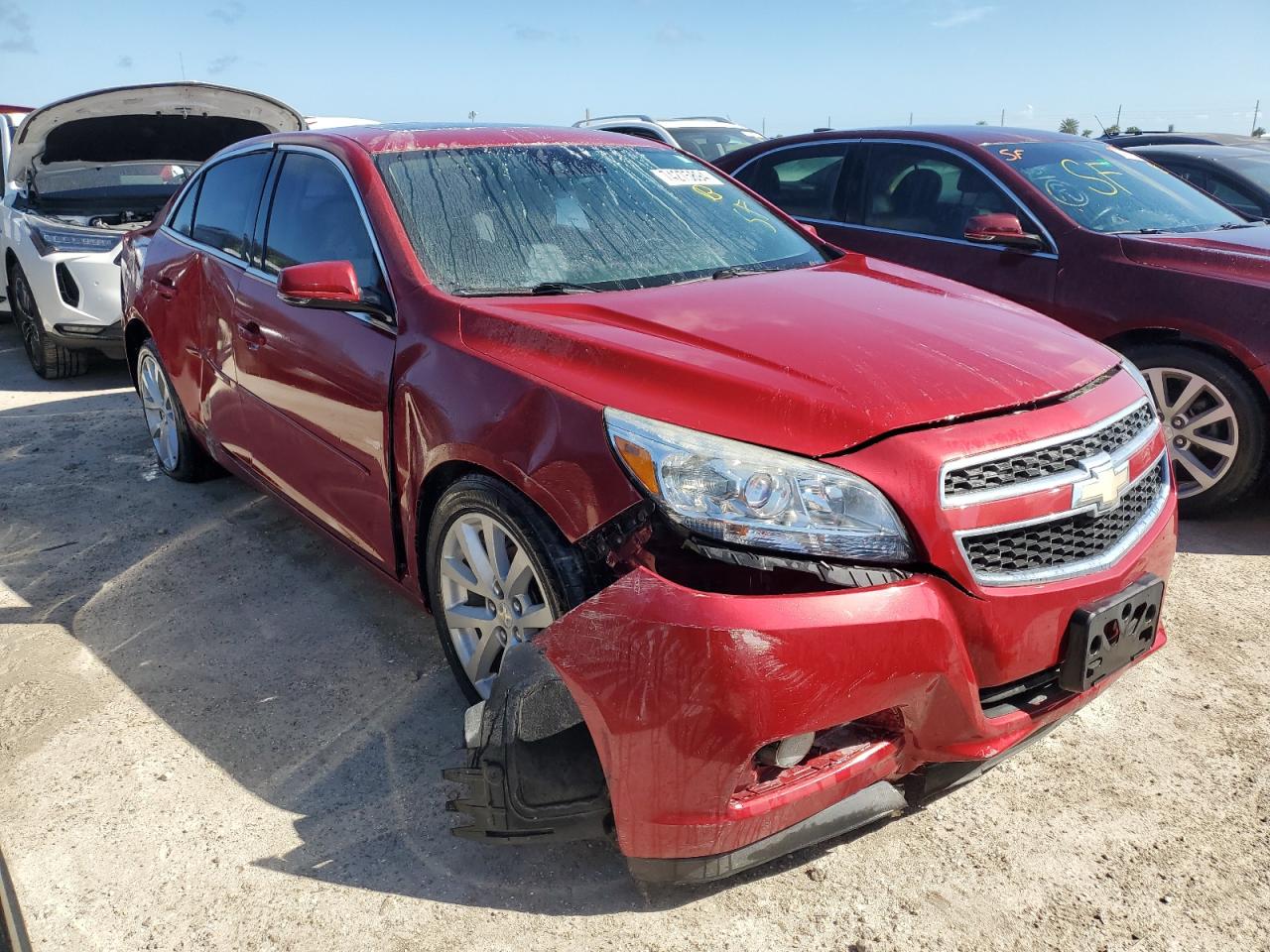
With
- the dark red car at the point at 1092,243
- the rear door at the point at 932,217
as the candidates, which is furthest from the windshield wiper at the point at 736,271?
the rear door at the point at 932,217

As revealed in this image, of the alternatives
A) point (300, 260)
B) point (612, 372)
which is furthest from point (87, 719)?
point (612, 372)

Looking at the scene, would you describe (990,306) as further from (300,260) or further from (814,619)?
(300,260)

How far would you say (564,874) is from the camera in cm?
228

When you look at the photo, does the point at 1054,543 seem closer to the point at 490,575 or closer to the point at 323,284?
the point at 490,575

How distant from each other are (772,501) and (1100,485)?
2.47 ft

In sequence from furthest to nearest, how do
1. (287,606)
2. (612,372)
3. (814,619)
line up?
(287,606)
(612,372)
(814,619)

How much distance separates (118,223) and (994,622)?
6.82 metres

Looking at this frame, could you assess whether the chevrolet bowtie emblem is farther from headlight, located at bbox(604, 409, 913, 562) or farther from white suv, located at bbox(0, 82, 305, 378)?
white suv, located at bbox(0, 82, 305, 378)

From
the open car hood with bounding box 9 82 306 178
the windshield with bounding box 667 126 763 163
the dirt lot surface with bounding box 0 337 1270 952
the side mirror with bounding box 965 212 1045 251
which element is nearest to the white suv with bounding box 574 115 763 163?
the windshield with bounding box 667 126 763 163

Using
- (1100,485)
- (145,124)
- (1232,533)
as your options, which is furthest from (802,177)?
(145,124)

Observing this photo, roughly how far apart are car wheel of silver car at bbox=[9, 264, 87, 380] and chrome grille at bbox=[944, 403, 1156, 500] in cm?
656

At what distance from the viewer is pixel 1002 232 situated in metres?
4.54

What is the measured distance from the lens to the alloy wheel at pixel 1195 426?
407 cm

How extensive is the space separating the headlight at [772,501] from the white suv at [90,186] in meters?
5.66
